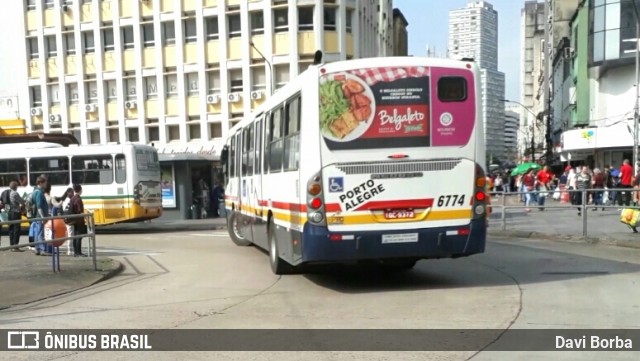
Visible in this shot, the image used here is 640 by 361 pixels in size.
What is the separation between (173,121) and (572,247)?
32.3 m

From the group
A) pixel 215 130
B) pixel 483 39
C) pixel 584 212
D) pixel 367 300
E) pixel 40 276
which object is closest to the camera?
pixel 367 300

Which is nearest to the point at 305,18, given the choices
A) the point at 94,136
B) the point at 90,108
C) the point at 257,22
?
the point at 257,22

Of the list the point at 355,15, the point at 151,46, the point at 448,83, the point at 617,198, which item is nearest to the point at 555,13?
the point at 355,15

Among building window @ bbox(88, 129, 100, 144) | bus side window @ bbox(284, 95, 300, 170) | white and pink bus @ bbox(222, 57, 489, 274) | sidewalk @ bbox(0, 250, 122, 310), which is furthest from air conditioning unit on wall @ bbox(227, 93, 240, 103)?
white and pink bus @ bbox(222, 57, 489, 274)

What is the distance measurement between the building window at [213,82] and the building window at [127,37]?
20.7 ft

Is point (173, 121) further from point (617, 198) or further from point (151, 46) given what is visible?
point (617, 198)

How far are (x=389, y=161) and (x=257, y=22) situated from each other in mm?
33214

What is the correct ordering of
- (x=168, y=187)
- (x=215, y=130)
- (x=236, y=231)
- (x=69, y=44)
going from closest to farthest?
(x=236, y=231)
(x=168, y=187)
(x=215, y=130)
(x=69, y=44)

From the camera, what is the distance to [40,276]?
36.8 ft

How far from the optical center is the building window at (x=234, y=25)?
40469 millimetres

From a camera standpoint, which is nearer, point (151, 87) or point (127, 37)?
point (151, 87)

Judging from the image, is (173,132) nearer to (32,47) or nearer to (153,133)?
(153,133)

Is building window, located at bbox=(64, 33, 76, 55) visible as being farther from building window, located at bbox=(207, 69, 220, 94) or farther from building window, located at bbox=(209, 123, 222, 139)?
building window, located at bbox=(209, 123, 222, 139)

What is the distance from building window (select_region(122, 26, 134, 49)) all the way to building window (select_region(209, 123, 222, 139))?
26.8 ft
